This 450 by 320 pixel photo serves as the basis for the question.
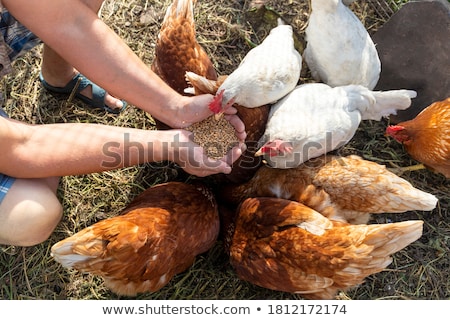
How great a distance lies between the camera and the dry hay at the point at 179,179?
188cm

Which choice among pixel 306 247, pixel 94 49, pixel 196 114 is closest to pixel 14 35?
pixel 94 49

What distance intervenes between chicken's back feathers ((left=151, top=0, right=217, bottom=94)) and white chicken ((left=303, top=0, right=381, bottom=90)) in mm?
469

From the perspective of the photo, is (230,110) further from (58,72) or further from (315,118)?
(58,72)

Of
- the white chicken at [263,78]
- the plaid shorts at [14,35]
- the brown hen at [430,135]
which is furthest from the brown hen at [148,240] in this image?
the brown hen at [430,135]

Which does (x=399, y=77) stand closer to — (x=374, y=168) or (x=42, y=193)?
(x=374, y=168)

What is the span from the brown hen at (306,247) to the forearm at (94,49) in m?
0.51

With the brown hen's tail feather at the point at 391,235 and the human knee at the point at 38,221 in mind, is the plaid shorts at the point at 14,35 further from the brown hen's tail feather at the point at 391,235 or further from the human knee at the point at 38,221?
the brown hen's tail feather at the point at 391,235

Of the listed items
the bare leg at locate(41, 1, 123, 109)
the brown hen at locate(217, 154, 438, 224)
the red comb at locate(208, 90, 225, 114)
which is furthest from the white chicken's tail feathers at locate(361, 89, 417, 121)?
the bare leg at locate(41, 1, 123, 109)

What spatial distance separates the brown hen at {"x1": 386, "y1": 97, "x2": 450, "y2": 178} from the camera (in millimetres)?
1790

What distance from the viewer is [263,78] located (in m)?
1.63

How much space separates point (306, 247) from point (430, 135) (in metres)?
0.78

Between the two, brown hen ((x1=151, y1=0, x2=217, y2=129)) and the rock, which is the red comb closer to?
brown hen ((x1=151, y1=0, x2=217, y2=129))
